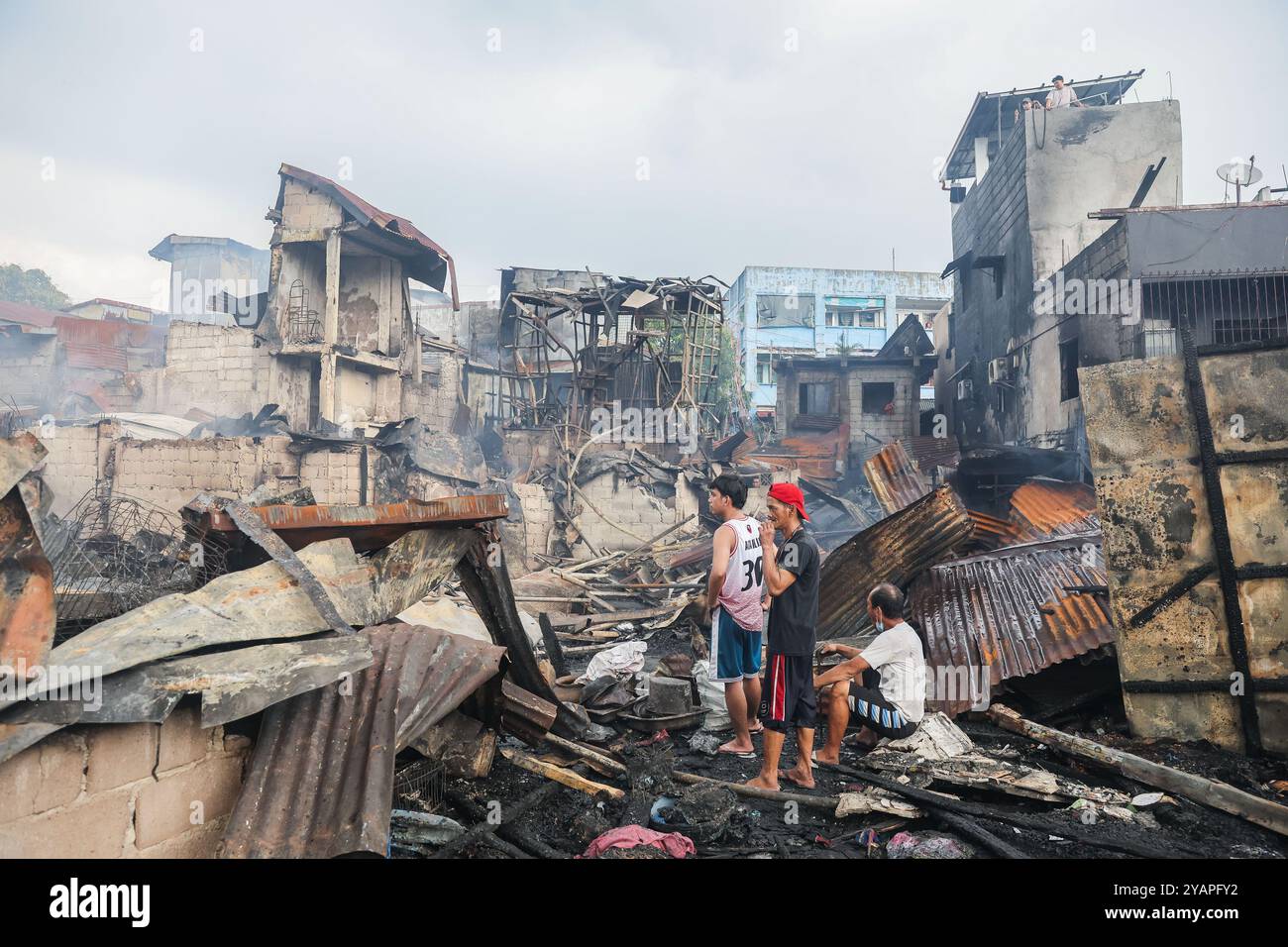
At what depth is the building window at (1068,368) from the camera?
1555 cm

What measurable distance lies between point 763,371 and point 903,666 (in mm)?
34258

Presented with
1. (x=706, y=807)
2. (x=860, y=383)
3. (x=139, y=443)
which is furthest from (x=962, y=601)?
(x=860, y=383)

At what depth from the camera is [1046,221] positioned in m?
18.5

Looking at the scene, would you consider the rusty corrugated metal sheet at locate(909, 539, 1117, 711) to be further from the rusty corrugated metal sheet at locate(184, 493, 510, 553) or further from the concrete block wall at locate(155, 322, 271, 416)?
the concrete block wall at locate(155, 322, 271, 416)

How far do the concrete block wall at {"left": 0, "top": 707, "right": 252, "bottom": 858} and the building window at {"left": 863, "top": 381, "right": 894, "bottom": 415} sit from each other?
26431mm

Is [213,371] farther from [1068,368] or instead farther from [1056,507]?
[1068,368]

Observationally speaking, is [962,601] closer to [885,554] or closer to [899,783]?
[885,554]

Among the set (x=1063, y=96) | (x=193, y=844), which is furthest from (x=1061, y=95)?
(x=193, y=844)

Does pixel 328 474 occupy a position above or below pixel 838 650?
above

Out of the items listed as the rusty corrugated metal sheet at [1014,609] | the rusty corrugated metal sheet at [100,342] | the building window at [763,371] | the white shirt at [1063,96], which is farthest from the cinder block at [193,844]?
the building window at [763,371]

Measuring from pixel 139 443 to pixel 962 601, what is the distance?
547 inches

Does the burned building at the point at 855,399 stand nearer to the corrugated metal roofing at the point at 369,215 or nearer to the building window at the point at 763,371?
the building window at the point at 763,371

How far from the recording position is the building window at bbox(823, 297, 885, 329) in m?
38.8
